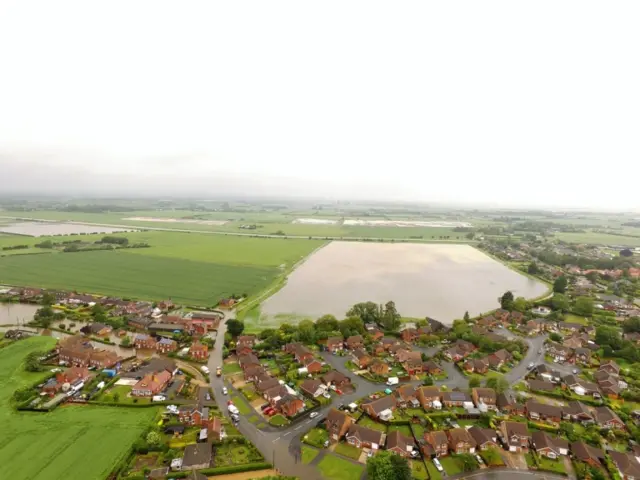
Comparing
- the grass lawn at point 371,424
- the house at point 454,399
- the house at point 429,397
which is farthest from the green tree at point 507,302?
the grass lawn at point 371,424

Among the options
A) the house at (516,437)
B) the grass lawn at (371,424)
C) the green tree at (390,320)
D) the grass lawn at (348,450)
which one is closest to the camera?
the grass lawn at (348,450)

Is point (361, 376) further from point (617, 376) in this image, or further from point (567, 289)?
point (567, 289)

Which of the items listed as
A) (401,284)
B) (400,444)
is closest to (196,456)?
(400,444)

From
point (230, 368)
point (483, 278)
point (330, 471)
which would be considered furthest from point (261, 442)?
point (483, 278)

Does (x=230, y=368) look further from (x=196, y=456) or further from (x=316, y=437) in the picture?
(x=316, y=437)

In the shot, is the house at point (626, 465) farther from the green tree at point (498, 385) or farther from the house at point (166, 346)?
the house at point (166, 346)

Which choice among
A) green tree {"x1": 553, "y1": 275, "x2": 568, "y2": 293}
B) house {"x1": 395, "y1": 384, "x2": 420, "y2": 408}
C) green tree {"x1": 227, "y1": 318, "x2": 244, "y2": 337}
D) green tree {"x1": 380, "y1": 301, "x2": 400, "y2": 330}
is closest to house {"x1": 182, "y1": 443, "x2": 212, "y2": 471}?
house {"x1": 395, "y1": 384, "x2": 420, "y2": 408}
